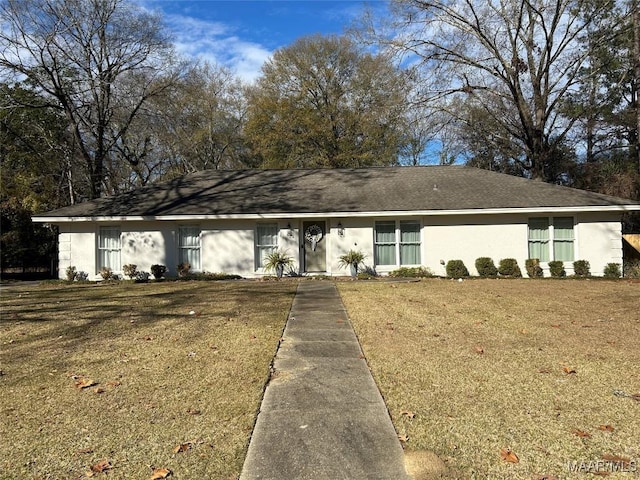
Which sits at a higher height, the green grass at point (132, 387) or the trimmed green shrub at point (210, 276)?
the trimmed green shrub at point (210, 276)

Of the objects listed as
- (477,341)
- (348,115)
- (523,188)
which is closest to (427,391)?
(477,341)

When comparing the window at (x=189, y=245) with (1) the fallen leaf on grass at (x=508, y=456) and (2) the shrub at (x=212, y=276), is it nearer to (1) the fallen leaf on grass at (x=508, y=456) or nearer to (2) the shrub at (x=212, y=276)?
(2) the shrub at (x=212, y=276)

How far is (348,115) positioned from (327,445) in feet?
102

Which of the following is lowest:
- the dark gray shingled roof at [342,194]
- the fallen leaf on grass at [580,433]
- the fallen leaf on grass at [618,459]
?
the fallen leaf on grass at [618,459]

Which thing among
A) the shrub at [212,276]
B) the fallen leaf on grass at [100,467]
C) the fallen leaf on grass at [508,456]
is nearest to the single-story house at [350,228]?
the shrub at [212,276]

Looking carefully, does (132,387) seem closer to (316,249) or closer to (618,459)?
(618,459)

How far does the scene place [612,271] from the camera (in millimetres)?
15516

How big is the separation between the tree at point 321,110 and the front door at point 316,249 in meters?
15.8

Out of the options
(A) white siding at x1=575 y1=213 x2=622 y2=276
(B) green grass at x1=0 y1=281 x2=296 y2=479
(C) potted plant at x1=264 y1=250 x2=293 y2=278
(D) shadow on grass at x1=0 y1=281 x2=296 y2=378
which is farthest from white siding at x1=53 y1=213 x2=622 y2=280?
(B) green grass at x1=0 y1=281 x2=296 y2=479

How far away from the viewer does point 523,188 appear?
1708 cm

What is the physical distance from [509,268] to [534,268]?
2.75 ft

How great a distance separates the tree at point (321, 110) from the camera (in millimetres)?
31844

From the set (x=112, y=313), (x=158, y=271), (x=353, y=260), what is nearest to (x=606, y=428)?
(x=112, y=313)

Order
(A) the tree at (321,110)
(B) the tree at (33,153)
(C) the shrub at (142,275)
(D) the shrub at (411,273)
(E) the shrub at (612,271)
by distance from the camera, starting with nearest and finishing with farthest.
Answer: (E) the shrub at (612,271) < (D) the shrub at (411,273) < (C) the shrub at (142,275) < (B) the tree at (33,153) < (A) the tree at (321,110)
